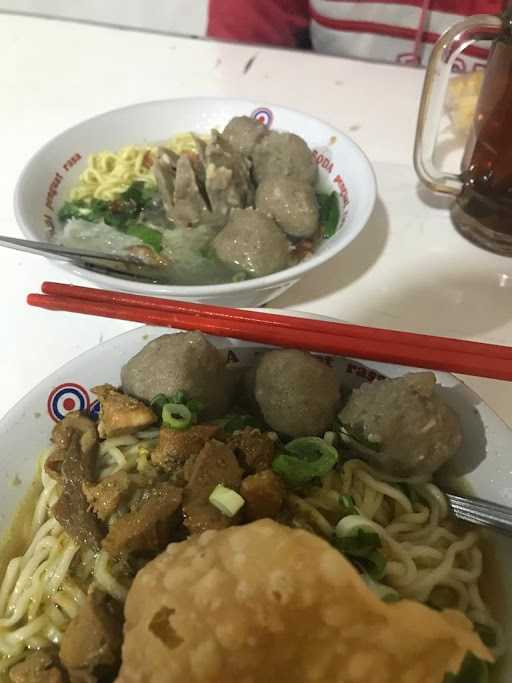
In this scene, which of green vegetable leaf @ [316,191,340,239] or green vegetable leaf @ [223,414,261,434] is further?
green vegetable leaf @ [316,191,340,239]

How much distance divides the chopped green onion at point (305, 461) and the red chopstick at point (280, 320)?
203 millimetres

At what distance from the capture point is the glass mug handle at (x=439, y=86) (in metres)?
1.38

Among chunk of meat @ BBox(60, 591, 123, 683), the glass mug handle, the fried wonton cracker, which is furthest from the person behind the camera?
the glass mug handle

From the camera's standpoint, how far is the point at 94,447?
3.64ft

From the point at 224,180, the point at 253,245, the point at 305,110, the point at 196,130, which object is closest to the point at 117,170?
the point at 196,130

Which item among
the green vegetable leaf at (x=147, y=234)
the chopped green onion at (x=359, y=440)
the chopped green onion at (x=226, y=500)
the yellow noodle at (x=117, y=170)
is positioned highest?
the yellow noodle at (x=117, y=170)

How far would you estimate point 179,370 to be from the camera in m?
1.04

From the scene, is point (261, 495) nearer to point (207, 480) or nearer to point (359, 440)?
point (207, 480)

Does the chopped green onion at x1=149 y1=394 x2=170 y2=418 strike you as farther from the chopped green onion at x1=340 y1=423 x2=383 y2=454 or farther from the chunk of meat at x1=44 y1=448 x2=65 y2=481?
the chopped green onion at x1=340 y1=423 x2=383 y2=454

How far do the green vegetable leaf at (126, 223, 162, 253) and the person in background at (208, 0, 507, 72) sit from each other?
128 centimetres

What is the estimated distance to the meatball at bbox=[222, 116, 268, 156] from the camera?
5.49 ft

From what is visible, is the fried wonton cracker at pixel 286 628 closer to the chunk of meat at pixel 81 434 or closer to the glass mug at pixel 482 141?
the chunk of meat at pixel 81 434

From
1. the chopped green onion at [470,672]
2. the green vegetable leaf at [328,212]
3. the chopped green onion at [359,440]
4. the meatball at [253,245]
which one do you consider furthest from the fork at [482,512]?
the green vegetable leaf at [328,212]

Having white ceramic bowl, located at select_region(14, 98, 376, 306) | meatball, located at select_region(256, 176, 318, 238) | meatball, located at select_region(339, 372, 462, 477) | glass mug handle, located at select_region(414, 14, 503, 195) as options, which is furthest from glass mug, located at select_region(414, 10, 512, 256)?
meatball, located at select_region(339, 372, 462, 477)
